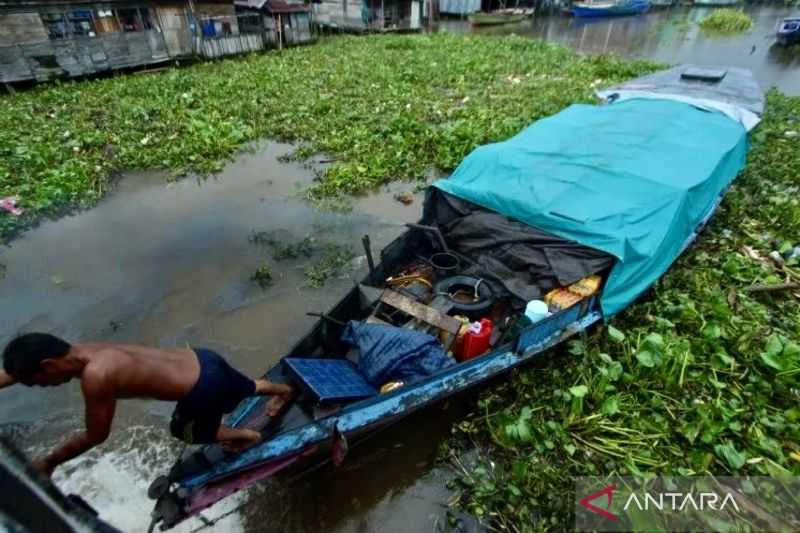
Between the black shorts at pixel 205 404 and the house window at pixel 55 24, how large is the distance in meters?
20.3

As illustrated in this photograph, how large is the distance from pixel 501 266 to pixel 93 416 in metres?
4.39

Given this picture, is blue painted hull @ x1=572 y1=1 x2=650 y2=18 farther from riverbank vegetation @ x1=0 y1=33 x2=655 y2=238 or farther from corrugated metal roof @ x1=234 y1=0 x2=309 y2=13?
corrugated metal roof @ x1=234 y1=0 x2=309 y2=13

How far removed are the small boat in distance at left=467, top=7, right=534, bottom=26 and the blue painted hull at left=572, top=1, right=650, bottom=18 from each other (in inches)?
219

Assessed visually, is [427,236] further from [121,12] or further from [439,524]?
[121,12]

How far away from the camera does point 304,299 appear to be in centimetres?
700

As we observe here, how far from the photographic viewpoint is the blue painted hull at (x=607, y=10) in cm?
4359

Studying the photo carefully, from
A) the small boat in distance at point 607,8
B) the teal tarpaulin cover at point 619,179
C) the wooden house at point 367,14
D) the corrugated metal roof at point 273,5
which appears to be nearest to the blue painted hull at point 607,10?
the small boat in distance at point 607,8

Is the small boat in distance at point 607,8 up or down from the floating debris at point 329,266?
up

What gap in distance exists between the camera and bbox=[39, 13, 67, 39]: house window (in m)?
16.2

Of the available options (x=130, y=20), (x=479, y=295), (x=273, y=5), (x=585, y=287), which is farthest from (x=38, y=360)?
(x=273, y=5)

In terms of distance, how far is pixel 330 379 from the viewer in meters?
4.10

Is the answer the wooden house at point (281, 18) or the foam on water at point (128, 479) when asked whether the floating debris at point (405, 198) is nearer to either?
the foam on water at point (128, 479)

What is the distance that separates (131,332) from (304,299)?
2601mm

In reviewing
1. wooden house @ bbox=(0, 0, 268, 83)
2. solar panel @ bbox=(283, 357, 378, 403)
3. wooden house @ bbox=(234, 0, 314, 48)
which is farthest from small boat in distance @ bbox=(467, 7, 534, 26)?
solar panel @ bbox=(283, 357, 378, 403)
